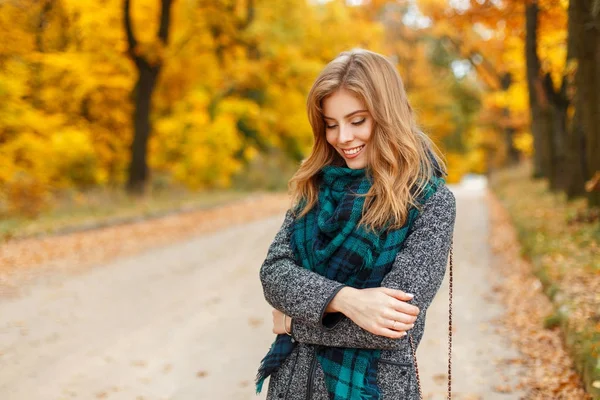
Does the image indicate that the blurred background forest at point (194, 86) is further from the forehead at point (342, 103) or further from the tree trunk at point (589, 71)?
the forehead at point (342, 103)

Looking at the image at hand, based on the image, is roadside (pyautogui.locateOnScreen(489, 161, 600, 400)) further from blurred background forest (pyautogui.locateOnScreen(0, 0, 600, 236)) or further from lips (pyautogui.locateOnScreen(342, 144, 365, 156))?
blurred background forest (pyautogui.locateOnScreen(0, 0, 600, 236))

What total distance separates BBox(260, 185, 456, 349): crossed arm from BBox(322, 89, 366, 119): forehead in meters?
0.37

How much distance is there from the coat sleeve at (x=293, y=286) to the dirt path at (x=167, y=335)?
9.92 feet

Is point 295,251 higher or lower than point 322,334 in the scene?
higher

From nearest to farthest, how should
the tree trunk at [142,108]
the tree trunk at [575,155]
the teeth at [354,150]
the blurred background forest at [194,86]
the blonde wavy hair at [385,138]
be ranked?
1. the blonde wavy hair at [385,138]
2. the teeth at [354,150]
3. the tree trunk at [575,155]
4. the blurred background forest at [194,86]
5. the tree trunk at [142,108]

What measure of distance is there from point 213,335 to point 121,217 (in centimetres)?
889

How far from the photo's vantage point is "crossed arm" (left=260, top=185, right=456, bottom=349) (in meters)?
1.92

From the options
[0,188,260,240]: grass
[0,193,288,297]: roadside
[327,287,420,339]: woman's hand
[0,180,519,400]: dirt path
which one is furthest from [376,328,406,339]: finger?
[0,188,260,240]: grass

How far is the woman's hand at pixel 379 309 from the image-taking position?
1.85m

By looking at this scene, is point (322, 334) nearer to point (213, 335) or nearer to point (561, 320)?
point (561, 320)

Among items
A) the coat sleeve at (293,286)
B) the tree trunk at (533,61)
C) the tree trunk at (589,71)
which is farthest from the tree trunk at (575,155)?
the coat sleeve at (293,286)

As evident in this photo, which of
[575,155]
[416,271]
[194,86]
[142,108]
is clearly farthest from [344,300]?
[194,86]

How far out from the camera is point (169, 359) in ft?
18.6

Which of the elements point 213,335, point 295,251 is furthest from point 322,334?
point 213,335
